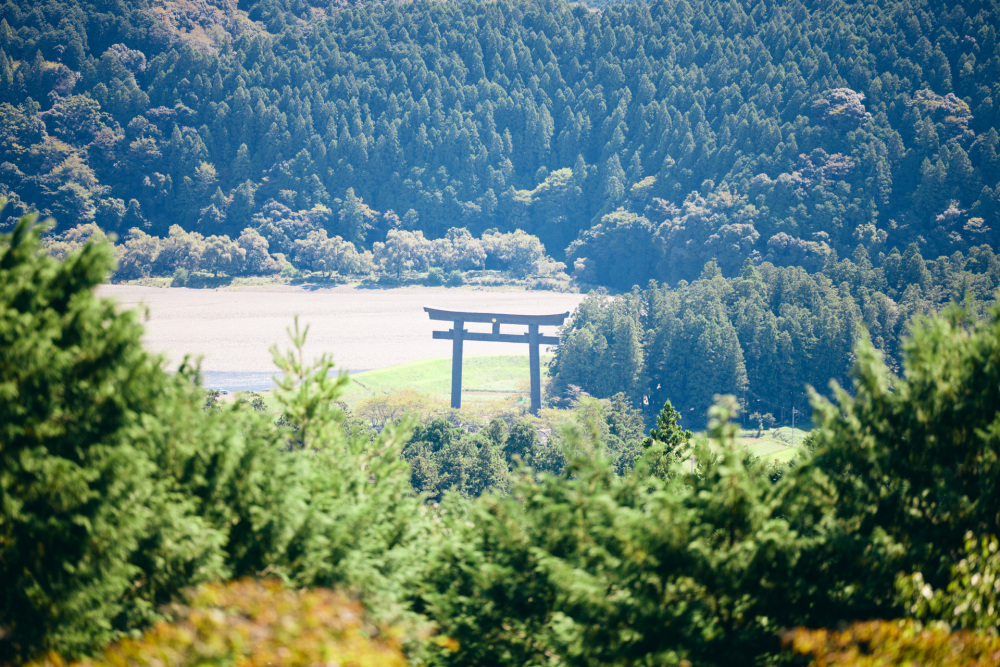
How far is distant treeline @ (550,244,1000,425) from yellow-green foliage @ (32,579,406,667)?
40.4 meters

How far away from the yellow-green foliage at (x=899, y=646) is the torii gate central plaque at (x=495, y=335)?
3299 centimetres

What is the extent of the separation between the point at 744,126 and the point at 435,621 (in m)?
76.5

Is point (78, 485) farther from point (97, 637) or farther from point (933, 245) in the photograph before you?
point (933, 245)

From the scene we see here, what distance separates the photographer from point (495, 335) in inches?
1644

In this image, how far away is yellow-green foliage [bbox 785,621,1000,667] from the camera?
6926mm

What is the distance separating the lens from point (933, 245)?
6931 centimetres

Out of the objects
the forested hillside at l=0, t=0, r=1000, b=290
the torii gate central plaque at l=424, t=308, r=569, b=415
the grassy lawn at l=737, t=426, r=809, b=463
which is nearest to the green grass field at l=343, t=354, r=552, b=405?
the torii gate central plaque at l=424, t=308, r=569, b=415

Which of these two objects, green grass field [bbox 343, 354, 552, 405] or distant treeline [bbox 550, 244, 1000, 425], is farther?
distant treeline [bbox 550, 244, 1000, 425]

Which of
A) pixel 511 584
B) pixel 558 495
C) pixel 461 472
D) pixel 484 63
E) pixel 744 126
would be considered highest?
pixel 484 63

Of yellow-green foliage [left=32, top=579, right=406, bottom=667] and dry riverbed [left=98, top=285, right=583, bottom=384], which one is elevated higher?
dry riverbed [left=98, top=285, right=583, bottom=384]

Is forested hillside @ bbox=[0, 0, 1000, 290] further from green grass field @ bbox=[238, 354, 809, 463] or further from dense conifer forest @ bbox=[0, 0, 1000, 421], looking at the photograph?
green grass field @ bbox=[238, 354, 809, 463]

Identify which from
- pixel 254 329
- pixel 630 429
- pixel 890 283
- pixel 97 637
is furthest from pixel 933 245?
pixel 97 637

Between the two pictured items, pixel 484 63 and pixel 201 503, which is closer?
pixel 201 503

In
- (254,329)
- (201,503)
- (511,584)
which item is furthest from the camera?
(254,329)
